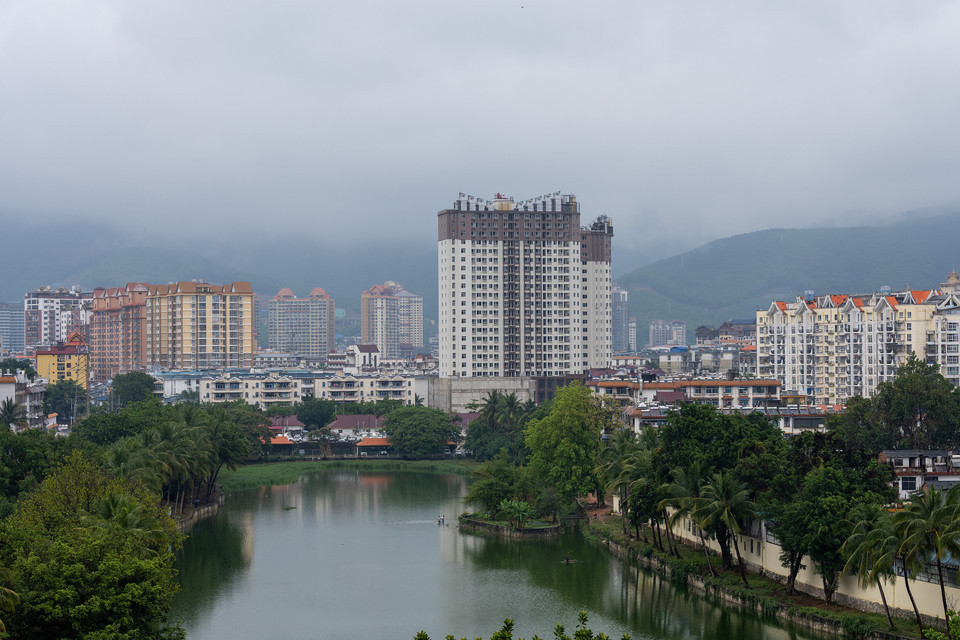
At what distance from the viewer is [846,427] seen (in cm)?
5803

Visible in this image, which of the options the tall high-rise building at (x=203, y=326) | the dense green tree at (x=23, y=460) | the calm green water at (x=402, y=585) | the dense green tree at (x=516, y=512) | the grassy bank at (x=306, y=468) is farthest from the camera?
the tall high-rise building at (x=203, y=326)

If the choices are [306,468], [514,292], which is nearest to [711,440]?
[306,468]

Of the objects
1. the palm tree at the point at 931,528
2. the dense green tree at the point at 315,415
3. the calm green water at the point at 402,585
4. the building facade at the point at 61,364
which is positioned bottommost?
the calm green water at the point at 402,585

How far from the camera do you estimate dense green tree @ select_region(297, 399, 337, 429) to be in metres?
97.8

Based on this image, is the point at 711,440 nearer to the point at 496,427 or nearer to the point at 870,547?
the point at 870,547

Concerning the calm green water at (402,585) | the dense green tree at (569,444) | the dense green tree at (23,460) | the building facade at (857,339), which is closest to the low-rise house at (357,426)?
the dense green tree at (569,444)

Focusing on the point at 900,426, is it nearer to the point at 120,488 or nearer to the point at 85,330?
the point at 120,488

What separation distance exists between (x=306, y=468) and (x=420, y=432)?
348 inches

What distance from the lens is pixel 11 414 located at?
64.8 m

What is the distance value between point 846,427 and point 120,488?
35.9 metres

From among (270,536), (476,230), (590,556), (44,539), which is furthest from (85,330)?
(44,539)

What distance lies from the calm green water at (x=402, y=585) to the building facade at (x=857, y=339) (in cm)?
3416

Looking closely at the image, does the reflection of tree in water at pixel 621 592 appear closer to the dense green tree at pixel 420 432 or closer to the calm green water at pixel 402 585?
the calm green water at pixel 402 585

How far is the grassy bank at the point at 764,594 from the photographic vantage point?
104 ft
